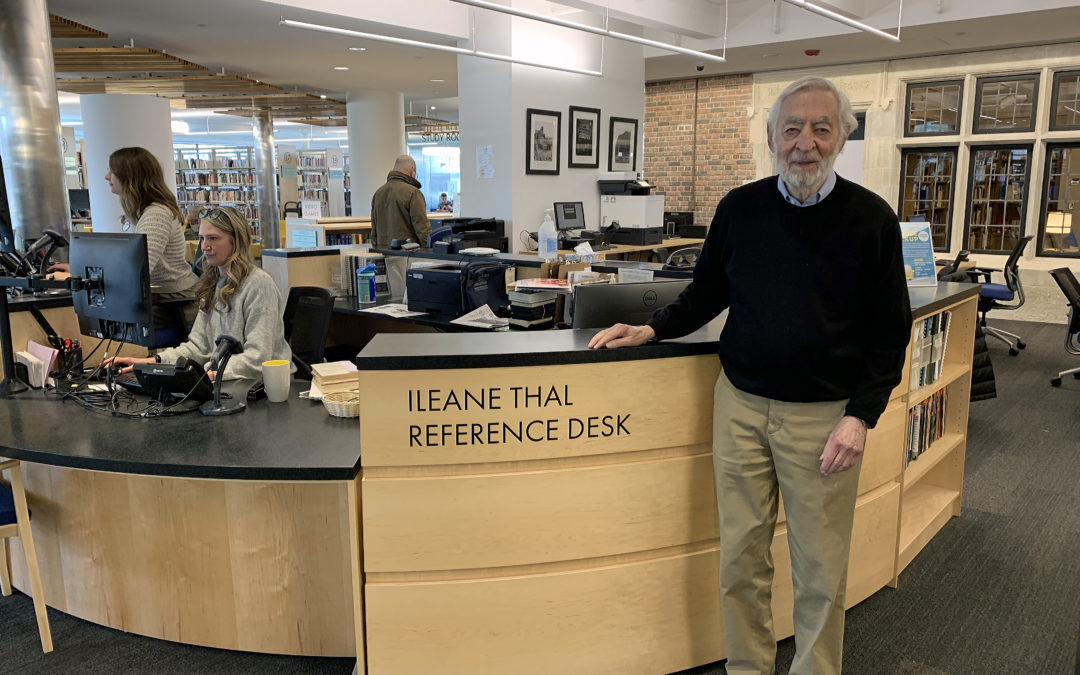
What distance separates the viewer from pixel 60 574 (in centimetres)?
260

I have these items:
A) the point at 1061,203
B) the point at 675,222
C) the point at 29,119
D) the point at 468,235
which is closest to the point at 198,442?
the point at 29,119

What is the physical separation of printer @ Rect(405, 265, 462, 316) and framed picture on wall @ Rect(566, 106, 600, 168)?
370cm

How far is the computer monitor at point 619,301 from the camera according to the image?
2465mm

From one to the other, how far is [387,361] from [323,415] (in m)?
0.63

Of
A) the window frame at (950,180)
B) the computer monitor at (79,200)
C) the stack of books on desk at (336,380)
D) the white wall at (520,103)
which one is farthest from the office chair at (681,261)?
the computer monitor at (79,200)

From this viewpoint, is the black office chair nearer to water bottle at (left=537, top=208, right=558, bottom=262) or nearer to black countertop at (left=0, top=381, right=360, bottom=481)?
black countertop at (left=0, top=381, right=360, bottom=481)

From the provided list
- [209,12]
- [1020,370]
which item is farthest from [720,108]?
[209,12]

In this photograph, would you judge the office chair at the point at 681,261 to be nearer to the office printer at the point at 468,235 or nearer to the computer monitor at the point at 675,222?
the office printer at the point at 468,235

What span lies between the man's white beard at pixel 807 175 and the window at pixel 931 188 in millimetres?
8724

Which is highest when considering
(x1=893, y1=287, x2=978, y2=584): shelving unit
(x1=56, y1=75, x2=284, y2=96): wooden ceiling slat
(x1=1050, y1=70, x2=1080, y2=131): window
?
(x1=56, y1=75, x2=284, y2=96): wooden ceiling slat

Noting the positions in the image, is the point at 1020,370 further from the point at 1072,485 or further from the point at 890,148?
the point at 890,148

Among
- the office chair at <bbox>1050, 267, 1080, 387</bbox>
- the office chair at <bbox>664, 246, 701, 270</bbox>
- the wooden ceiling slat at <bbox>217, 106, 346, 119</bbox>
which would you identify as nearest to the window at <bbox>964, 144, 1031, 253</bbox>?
the office chair at <bbox>1050, 267, 1080, 387</bbox>

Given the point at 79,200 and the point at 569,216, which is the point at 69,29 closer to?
the point at 569,216

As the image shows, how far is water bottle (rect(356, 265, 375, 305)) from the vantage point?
16.8 ft
